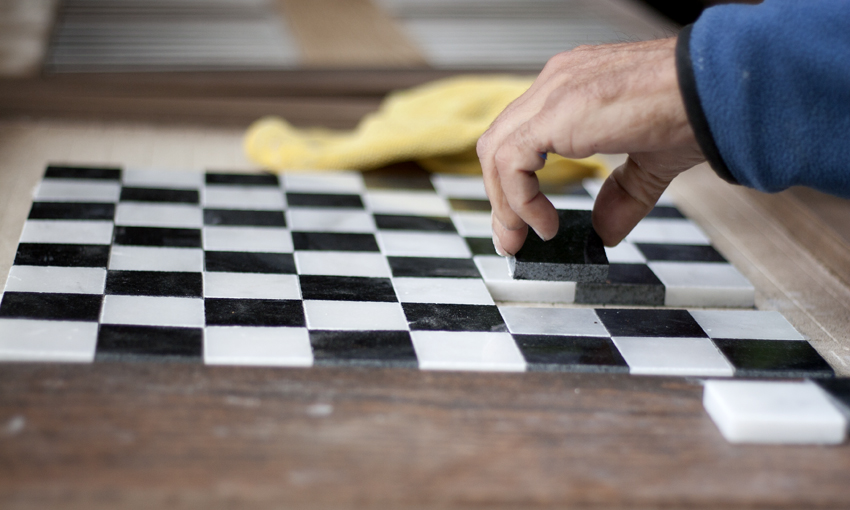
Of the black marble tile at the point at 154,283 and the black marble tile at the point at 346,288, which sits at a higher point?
the black marble tile at the point at 154,283

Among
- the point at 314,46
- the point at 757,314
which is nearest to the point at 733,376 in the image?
the point at 757,314

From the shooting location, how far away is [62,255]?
107cm

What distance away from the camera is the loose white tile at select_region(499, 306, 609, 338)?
0.99m

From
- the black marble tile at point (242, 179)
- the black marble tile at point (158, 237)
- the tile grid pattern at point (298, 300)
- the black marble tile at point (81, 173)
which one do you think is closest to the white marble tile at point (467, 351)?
the tile grid pattern at point (298, 300)

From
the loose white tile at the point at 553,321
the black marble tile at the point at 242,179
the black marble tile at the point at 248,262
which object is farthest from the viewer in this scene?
the black marble tile at the point at 242,179

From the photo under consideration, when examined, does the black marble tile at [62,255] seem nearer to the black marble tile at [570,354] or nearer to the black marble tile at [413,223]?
the black marble tile at [413,223]

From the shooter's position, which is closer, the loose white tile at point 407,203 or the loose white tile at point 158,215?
the loose white tile at point 158,215

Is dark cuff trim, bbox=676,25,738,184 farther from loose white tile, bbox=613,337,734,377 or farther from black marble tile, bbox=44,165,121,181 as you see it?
black marble tile, bbox=44,165,121,181

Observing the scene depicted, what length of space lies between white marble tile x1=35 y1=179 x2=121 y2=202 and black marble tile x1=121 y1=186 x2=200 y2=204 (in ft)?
0.06

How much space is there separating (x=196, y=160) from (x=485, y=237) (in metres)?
0.66

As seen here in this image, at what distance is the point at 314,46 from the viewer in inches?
91.4

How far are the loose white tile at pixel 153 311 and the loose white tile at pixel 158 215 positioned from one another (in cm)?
28

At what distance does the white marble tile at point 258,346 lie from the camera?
2.77 ft

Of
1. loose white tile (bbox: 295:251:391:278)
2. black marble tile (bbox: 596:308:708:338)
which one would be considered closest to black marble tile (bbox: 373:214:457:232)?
loose white tile (bbox: 295:251:391:278)
